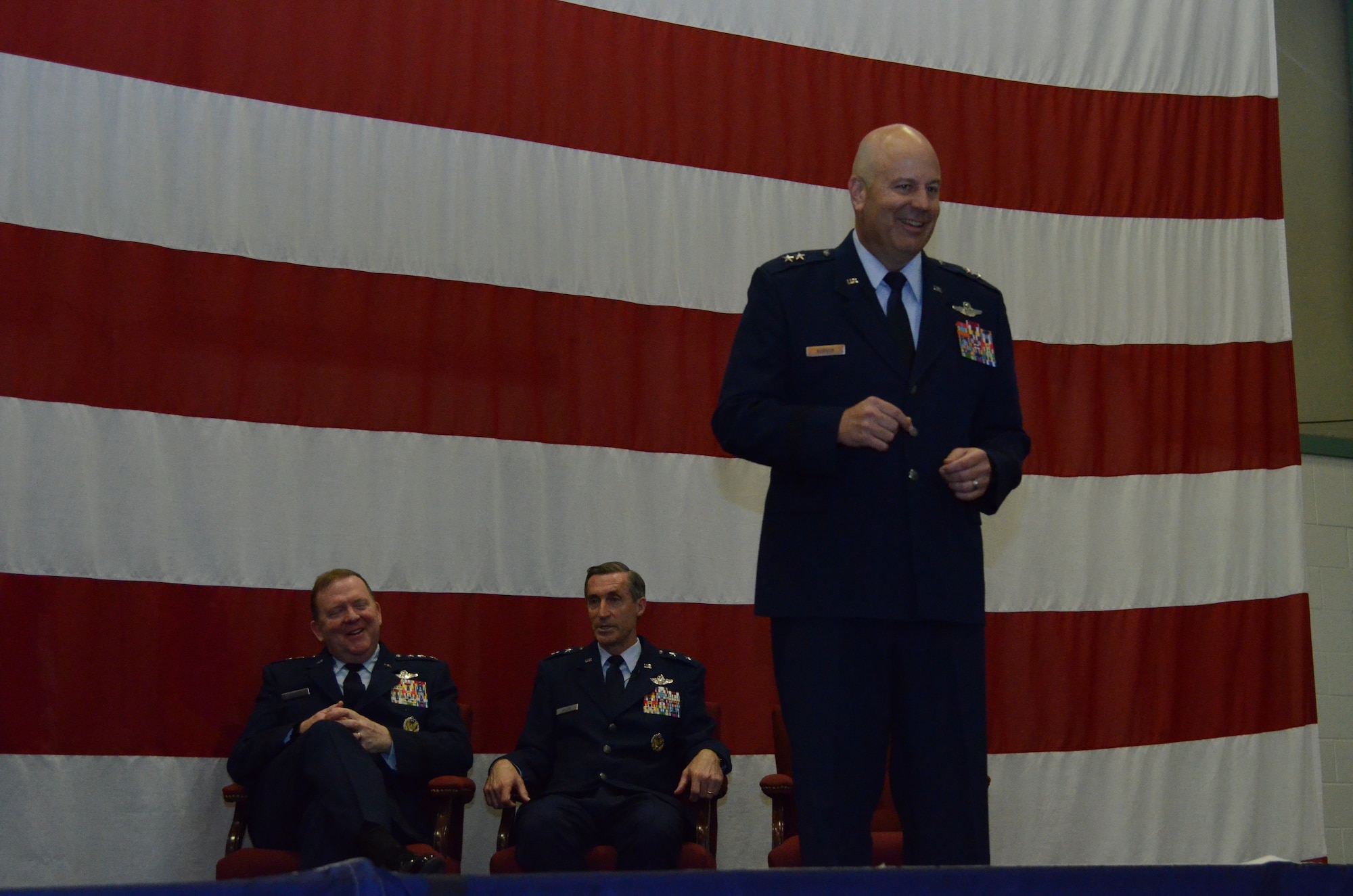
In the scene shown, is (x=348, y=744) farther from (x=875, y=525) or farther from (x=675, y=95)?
(x=675, y=95)

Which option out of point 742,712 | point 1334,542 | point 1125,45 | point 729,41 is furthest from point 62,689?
point 1334,542

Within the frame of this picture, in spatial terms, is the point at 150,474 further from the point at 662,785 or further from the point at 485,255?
the point at 662,785

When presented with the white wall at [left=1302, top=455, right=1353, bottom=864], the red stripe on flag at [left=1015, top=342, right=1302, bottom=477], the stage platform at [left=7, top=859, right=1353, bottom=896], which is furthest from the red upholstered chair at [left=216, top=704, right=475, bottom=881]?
the white wall at [left=1302, top=455, right=1353, bottom=864]

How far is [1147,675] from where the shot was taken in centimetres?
397

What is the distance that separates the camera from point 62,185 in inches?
126

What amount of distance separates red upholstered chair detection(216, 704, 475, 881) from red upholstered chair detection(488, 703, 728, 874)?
0.10 m

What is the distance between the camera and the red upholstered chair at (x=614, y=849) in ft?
9.35

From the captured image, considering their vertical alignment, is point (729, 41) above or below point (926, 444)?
above

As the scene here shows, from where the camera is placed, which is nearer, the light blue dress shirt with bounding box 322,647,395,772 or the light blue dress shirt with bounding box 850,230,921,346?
the light blue dress shirt with bounding box 850,230,921,346

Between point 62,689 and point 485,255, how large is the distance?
147 centimetres

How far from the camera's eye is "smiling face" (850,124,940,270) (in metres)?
1.96

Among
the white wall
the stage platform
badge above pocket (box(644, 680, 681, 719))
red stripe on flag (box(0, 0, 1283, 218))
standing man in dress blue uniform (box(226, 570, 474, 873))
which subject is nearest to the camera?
the stage platform

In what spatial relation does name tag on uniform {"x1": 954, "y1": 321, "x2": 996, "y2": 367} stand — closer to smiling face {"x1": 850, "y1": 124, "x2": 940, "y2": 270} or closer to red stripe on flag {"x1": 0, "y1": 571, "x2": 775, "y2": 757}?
smiling face {"x1": 850, "y1": 124, "x2": 940, "y2": 270}

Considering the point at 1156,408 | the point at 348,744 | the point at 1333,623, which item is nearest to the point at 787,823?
the point at 348,744
